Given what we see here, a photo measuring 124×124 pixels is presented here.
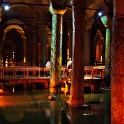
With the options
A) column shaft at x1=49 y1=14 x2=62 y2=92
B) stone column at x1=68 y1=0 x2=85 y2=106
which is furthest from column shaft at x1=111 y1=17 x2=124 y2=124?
column shaft at x1=49 y1=14 x2=62 y2=92

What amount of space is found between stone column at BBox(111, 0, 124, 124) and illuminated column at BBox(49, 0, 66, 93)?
27.6 feet

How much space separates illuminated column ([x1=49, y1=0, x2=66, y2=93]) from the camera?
13531mm

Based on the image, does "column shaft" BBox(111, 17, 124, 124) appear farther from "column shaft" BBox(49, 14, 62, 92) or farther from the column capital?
"column shaft" BBox(49, 14, 62, 92)

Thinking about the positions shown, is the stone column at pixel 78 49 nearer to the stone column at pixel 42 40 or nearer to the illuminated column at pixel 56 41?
the illuminated column at pixel 56 41

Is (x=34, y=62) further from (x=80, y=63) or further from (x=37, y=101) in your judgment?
(x=80, y=63)

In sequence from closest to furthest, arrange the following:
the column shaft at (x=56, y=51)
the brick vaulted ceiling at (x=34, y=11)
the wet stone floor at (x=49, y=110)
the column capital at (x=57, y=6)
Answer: the wet stone floor at (x=49, y=110) < the column capital at (x=57, y=6) < the column shaft at (x=56, y=51) < the brick vaulted ceiling at (x=34, y=11)

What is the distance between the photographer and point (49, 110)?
10.0m

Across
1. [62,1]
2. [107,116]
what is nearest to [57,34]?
[62,1]

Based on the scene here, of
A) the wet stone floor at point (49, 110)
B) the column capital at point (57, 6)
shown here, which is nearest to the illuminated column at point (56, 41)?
the column capital at point (57, 6)

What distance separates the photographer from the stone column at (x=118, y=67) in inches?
203

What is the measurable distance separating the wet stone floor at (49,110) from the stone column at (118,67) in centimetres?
322

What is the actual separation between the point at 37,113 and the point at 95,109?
2116 mm

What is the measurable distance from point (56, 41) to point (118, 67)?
8.64 m

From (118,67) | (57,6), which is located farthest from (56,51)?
(118,67)
